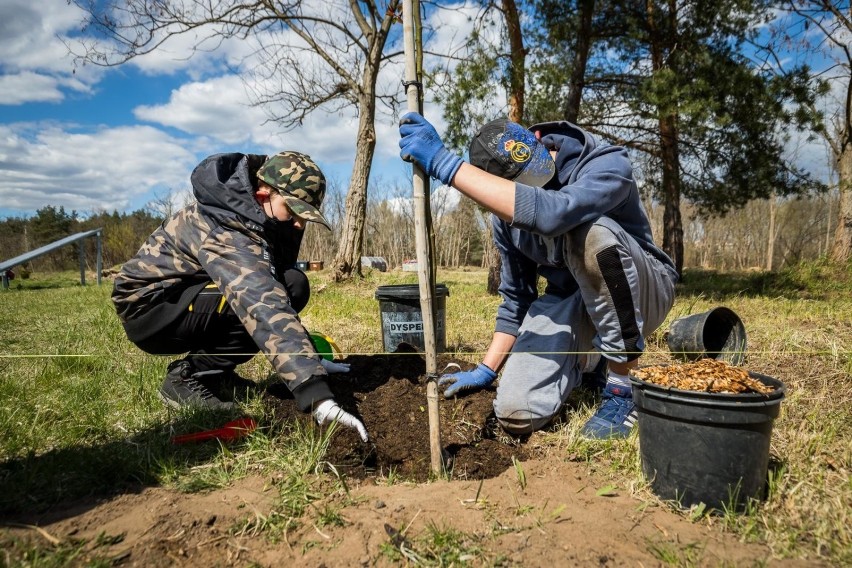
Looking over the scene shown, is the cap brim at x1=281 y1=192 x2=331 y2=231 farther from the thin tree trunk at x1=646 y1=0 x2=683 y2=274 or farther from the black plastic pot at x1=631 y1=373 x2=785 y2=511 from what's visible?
the thin tree trunk at x1=646 y1=0 x2=683 y2=274

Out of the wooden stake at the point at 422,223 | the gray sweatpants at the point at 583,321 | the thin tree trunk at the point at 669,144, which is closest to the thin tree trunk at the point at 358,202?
the thin tree trunk at the point at 669,144

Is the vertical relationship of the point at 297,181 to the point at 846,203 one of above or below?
below

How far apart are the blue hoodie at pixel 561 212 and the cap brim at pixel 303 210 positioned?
86cm

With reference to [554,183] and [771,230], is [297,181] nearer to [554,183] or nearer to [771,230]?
[554,183]

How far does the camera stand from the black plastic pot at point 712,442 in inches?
58.2

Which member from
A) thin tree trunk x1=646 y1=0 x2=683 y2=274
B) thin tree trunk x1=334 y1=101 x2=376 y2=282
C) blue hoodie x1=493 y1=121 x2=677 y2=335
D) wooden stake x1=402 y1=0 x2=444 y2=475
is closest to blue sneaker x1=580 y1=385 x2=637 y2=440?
blue hoodie x1=493 y1=121 x2=677 y2=335

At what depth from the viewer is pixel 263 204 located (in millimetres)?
2398

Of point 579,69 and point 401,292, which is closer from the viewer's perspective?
point 401,292

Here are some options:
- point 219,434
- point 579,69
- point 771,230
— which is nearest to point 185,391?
point 219,434

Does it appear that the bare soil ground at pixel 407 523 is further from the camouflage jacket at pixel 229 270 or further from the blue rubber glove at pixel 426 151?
the blue rubber glove at pixel 426 151

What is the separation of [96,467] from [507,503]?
1.49 meters

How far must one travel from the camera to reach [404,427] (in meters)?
2.27

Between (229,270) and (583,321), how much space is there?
1742mm

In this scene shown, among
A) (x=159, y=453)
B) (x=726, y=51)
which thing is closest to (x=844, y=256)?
(x=726, y=51)
